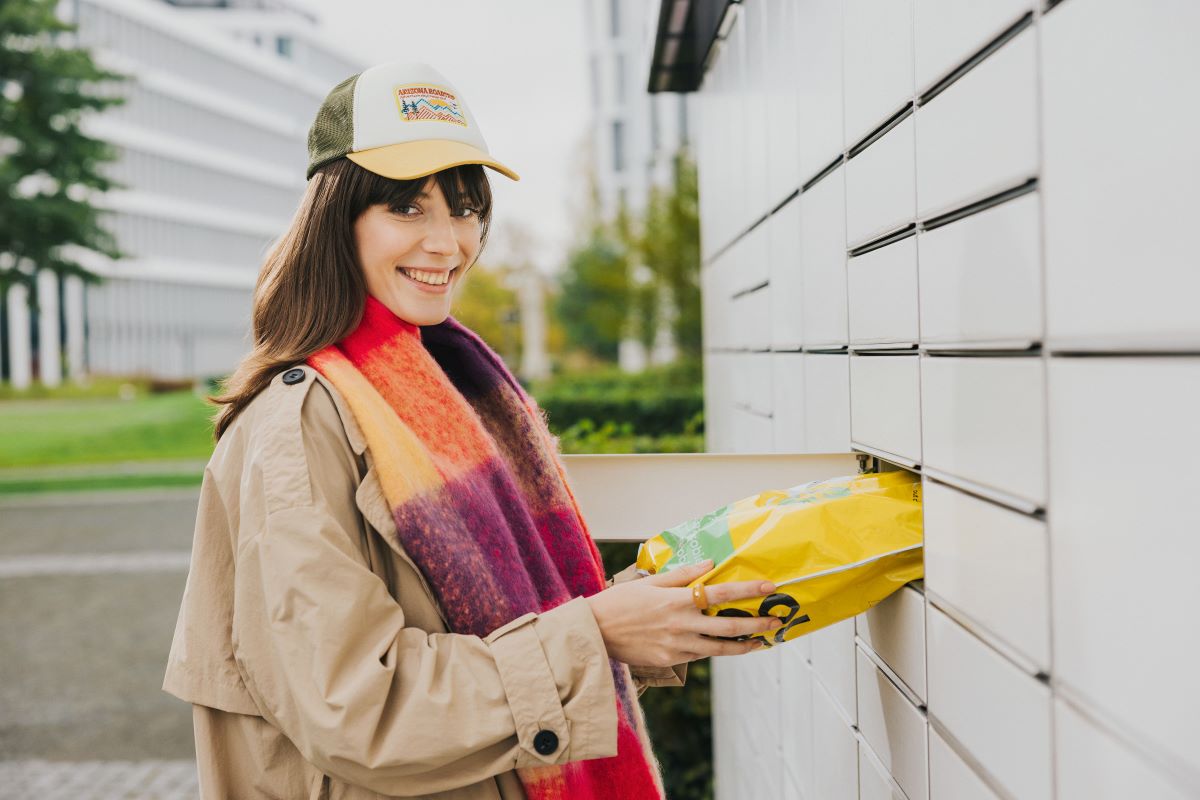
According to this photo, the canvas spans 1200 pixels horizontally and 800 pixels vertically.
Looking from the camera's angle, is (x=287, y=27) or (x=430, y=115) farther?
(x=287, y=27)

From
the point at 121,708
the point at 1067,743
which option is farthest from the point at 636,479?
the point at 121,708

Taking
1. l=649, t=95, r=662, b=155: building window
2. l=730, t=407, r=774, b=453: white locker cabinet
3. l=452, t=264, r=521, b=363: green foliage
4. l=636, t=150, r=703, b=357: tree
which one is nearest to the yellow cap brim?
l=730, t=407, r=774, b=453: white locker cabinet

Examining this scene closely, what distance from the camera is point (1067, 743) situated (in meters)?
1.16

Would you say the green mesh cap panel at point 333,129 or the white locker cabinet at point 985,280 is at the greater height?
the green mesh cap panel at point 333,129

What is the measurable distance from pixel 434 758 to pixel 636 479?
858mm

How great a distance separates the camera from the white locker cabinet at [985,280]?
3.98 ft

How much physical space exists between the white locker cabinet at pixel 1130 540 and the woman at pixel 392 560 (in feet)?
1.76

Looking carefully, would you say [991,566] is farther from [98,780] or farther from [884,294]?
[98,780]

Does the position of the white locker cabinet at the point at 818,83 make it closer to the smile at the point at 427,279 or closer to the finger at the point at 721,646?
the smile at the point at 427,279

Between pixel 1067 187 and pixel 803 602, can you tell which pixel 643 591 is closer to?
pixel 803 602

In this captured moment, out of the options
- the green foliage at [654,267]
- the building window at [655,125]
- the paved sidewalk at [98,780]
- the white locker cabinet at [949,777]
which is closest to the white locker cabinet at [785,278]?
the white locker cabinet at [949,777]

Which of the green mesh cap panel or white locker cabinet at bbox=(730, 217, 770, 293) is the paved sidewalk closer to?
white locker cabinet at bbox=(730, 217, 770, 293)

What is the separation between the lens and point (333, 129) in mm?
1875

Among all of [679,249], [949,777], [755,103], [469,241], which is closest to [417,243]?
[469,241]
